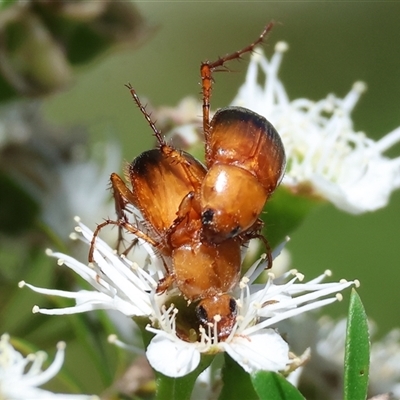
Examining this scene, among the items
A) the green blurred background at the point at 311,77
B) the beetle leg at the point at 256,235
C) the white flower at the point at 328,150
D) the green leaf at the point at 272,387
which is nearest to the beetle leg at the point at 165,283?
the beetle leg at the point at 256,235

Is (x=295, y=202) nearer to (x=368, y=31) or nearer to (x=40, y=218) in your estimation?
(x=40, y=218)

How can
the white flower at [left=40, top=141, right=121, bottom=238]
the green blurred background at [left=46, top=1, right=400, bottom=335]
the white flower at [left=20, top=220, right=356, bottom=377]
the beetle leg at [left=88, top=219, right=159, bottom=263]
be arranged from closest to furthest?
the white flower at [left=20, top=220, right=356, bottom=377], the beetle leg at [left=88, top=219, right=159, bottom=263], the white flower at [left=40, top=141, right=121, bottom=238], the green blurred background at [left=46, top=1, right=400, bottom=335]

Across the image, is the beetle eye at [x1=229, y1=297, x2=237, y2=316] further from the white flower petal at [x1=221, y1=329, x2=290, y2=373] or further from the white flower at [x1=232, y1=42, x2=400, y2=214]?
the white flower at [x1=232, y1=42, x2=400, y2=214]

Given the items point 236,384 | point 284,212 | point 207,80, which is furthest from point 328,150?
point 236,384

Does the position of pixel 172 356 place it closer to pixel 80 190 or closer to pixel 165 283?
pixel 165 283

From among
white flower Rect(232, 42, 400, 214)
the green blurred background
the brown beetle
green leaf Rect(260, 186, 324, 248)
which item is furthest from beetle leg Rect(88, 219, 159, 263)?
the green blurred background

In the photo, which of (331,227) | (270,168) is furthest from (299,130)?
(331,227)
